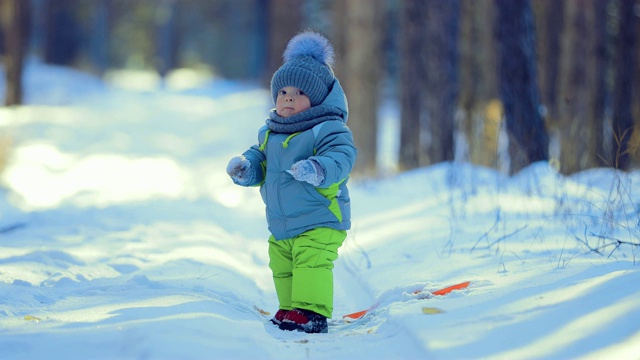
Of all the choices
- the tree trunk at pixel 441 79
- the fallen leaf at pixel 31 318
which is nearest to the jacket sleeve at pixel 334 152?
the fallen leaf at pixel 31 318

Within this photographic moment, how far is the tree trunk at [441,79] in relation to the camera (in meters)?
11.2

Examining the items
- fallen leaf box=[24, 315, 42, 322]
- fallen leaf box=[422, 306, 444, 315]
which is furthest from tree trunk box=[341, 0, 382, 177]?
fallen leaf box=[24, 315, 42, 322]

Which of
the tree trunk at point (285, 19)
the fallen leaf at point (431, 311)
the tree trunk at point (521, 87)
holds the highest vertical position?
the tree trunk at point (285, 19)

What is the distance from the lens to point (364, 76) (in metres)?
13.5

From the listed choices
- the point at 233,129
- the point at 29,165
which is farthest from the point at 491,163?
the point at 233,129

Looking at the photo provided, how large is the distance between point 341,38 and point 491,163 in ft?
23.3

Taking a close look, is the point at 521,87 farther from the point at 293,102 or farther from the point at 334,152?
the point at 334,152

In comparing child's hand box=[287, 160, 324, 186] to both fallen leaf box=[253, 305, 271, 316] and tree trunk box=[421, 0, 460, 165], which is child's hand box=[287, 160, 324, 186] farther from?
tree trunk box=[421, 0, 460, 165]

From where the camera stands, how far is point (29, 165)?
12.1 m

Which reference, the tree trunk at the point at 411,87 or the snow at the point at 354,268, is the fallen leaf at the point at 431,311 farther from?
the tree trunk at the point at 411,87

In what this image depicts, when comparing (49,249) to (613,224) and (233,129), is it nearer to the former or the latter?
(613,224)

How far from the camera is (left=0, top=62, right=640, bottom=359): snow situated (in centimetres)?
308

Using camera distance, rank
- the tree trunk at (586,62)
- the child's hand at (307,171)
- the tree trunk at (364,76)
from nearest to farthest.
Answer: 1. the child's hand at (307,171)
2. the tree trunk at (364,76)
3. the tree trunk at (586,62)

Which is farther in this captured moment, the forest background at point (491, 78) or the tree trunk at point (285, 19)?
the tree trunk at point (285, 19)
